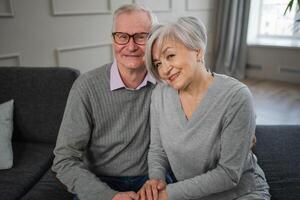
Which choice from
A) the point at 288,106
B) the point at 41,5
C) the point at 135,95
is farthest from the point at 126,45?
the point at 288,106

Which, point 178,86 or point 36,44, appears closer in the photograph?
point 178,86

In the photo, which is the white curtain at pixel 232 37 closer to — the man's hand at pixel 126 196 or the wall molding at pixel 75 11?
the wall molding at pixel 75 11

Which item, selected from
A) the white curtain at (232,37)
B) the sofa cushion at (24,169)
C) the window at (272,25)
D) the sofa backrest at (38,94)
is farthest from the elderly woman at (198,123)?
the window at (272,25)

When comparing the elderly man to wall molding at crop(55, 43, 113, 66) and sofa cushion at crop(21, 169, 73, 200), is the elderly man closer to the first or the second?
sofa cushion at crop(21, 169, 73, 200)

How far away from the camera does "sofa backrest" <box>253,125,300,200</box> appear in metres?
1.35

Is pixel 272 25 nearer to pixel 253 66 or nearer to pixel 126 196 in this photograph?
pixel 253 66

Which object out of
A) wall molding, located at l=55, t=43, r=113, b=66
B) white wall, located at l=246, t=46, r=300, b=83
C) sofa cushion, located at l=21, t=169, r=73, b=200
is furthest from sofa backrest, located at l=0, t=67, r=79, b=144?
white wall, located at l=246, t=46, r=300, b=83

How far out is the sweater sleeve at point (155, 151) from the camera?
120cm

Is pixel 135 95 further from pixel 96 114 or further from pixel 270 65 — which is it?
pixel 270 65

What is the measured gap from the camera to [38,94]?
1765 mm

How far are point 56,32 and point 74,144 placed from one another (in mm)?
2030

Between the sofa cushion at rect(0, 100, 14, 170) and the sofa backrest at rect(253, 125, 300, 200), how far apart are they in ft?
4.20

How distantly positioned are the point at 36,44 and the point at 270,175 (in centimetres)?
230

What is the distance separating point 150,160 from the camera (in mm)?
1230
